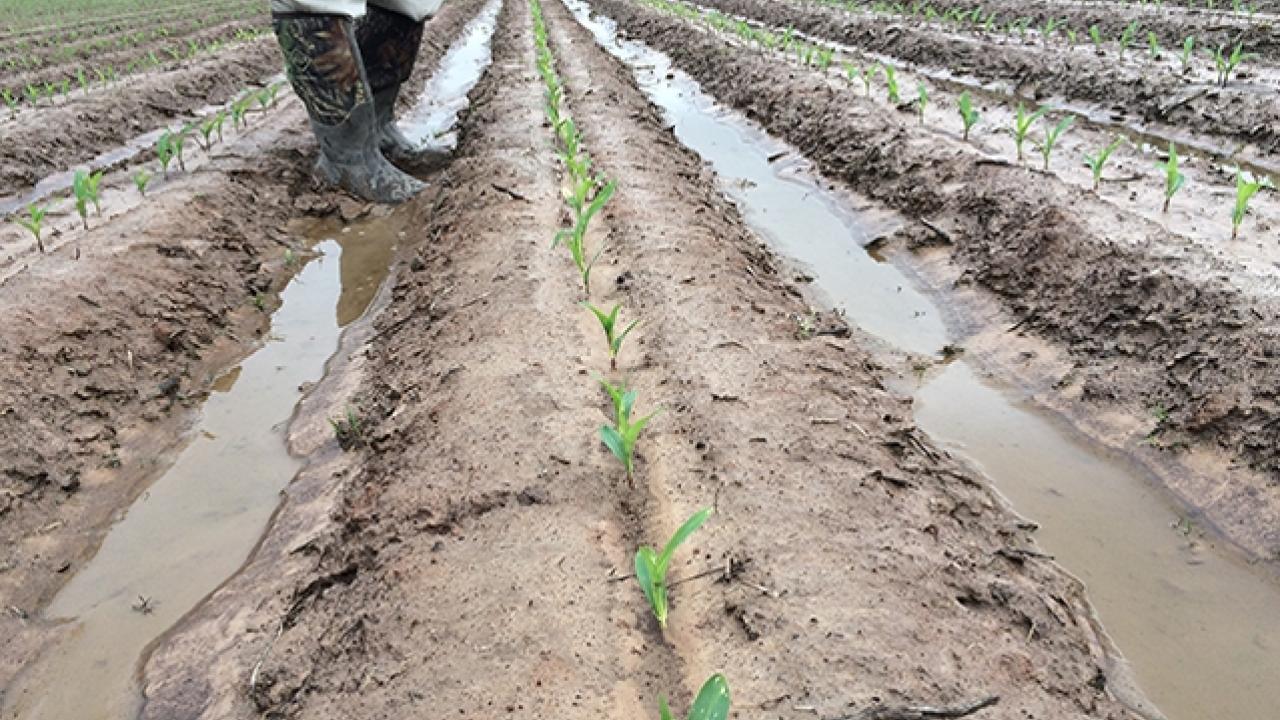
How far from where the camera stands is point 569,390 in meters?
2.88

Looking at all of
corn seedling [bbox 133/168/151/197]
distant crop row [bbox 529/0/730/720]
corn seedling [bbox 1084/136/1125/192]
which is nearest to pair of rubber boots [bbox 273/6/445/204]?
corn seedling [bbox 133/168/151/197]

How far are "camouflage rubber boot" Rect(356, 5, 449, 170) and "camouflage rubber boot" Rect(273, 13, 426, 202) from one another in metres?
0.44

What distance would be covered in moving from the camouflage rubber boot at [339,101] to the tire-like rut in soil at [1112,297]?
10.6 feet

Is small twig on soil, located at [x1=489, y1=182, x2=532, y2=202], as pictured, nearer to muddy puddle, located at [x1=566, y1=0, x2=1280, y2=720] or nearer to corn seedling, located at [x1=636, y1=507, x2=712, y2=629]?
muddy puddle, located at [x1=566, y1=0, x2=1280, y2=720]

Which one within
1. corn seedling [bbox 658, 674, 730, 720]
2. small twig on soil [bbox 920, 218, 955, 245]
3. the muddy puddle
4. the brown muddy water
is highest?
corn seedling [bbox 658, 674, 730, 720]

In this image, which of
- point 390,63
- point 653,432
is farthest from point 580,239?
point 390,63

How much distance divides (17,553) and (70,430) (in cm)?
66

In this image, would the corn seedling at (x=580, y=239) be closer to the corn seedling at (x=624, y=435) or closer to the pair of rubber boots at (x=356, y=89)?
the corn seedling at (x=624, y=435)

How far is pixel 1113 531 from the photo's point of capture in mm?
2643

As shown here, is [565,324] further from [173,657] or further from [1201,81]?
[1201,81]

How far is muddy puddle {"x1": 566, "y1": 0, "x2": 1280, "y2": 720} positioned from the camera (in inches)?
82.7

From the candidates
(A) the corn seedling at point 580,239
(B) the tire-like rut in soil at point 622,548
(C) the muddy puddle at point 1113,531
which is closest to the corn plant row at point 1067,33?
(C) the muddy puddle at point 1113,531

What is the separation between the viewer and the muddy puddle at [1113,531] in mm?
2102

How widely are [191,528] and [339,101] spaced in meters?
3.39
